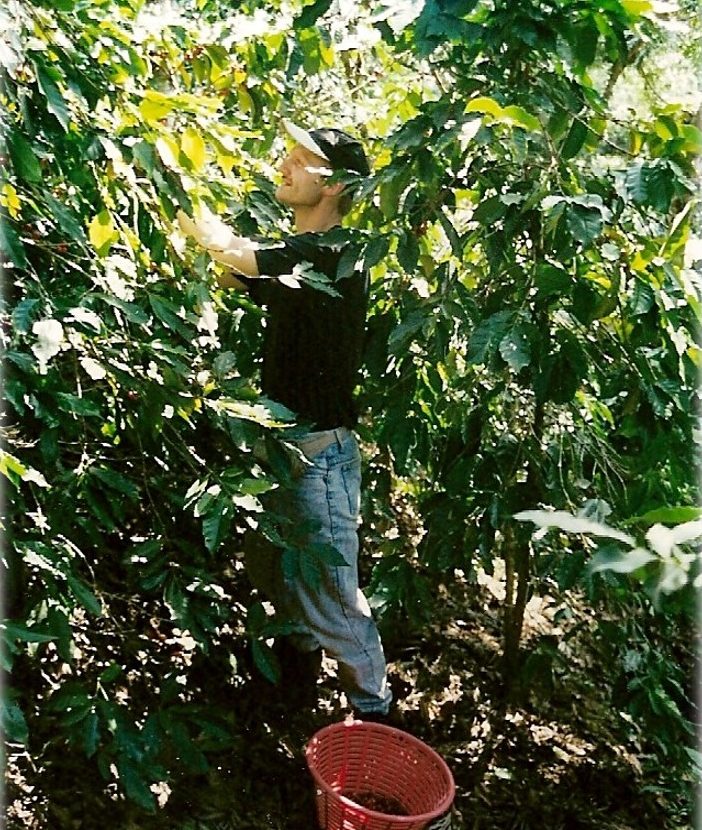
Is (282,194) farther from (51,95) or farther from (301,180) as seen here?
(51,95)

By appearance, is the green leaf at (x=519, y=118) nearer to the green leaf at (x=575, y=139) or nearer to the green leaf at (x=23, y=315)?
the green leaf at (x=575, y=139)

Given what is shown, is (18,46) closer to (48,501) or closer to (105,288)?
(105,288)

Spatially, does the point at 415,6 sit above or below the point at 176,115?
above

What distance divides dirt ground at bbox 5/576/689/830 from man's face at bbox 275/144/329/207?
1.16 metres

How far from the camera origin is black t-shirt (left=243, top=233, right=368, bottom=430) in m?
1.94

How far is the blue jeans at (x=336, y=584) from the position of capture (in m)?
2.05

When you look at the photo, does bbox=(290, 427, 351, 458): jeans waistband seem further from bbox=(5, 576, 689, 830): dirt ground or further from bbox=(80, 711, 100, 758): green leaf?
bbox=(80, 711, 100, 758): green leaf

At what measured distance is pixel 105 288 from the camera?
1.39 meters

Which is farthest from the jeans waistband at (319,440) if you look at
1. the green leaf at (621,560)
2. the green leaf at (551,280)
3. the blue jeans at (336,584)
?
the green leaf at (621,560)

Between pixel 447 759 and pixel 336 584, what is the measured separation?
22.9 inches

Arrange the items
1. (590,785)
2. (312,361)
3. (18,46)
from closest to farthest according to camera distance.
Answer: (18,46)
(312,361)
(590,785)

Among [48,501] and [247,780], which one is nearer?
[48,501]

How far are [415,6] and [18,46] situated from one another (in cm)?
55

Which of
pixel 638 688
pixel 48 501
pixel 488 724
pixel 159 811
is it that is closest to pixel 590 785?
pixel 488 724
